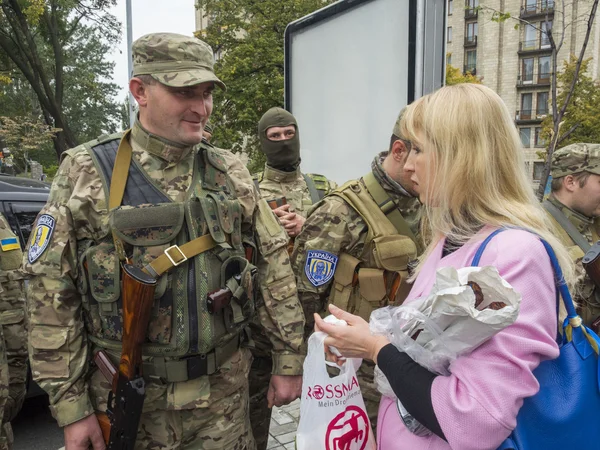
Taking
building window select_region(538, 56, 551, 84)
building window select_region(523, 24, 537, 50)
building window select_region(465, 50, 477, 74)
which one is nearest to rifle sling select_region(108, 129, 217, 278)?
building window select_region(538, 56, 551, 84)

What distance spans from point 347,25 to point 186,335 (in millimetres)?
2440

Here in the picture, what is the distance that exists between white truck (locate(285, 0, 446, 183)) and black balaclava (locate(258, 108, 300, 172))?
0.20 metres

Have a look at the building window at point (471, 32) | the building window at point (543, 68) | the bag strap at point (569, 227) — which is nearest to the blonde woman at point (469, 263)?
the bag strap at point (569, 227)

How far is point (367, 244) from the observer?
251 centimetres

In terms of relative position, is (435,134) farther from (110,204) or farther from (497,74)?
(497,74)

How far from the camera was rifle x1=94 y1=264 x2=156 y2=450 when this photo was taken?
1796mm

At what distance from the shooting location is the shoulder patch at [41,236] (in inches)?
74.5

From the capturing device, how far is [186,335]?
1924 mm

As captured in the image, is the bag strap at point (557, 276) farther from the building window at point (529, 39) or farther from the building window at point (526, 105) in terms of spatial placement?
the building window at point (529, 39)

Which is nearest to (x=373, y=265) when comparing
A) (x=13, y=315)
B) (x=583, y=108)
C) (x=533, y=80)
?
(x=13, y=315)

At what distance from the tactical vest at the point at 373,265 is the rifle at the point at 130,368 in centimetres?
105

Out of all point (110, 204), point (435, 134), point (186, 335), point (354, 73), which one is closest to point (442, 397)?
point (435, 134)

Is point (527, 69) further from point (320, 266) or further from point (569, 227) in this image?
point (320, 266)

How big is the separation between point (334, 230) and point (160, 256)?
3.11ft
